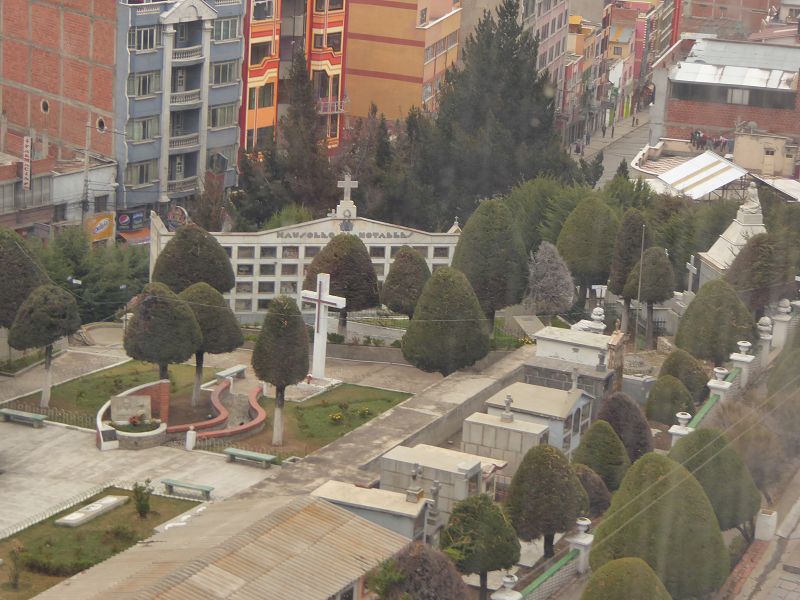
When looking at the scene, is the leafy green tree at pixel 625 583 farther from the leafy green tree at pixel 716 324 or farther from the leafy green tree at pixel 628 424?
the leafy green tree at pixel 716 324

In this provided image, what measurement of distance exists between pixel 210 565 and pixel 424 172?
33930 millimetres

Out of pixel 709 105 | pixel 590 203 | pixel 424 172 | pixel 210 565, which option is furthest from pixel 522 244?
pixel 709 105

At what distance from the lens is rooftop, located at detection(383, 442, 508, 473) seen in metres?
31.4

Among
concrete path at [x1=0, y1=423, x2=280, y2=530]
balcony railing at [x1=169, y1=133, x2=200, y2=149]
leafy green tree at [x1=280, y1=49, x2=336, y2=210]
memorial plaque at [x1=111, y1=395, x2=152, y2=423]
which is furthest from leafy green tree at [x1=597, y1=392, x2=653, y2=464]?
balcony railing at [x1=169, y1=133, x2=200, y2=149]

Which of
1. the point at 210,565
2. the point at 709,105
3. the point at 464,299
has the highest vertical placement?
the point at 709,105

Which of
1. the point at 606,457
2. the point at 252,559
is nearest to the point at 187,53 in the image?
the point at 606,457

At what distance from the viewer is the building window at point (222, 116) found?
66.9 meters

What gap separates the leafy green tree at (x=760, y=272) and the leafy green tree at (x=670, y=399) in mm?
5465

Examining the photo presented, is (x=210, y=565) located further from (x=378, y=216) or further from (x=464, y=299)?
(x=378, y=216)

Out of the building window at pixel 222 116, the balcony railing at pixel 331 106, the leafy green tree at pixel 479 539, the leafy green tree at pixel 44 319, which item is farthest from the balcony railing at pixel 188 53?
the leafy green tree at pixel 479 539

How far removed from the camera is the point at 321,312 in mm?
40594

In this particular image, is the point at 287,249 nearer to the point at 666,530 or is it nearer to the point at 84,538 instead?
the point at 84,538

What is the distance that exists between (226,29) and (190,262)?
86.1ft

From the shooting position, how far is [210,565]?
86.7 feet
